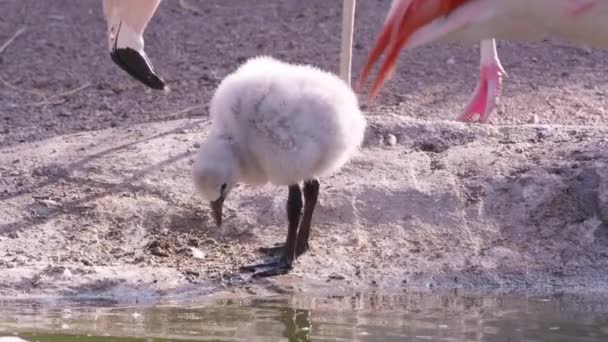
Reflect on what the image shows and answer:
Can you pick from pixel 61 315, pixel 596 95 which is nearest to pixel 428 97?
pixel 596 95

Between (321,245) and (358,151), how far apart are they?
Result: 1.75ft

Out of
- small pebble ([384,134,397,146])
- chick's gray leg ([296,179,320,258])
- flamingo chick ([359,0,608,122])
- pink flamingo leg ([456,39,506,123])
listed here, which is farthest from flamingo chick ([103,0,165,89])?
flamingo chick ([359,0,608,122])

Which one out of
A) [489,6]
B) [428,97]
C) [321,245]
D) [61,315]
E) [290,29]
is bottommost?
[61,315]

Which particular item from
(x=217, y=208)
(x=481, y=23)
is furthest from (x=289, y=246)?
(x=481, y=23)

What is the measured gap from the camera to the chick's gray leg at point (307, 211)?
4.11 m

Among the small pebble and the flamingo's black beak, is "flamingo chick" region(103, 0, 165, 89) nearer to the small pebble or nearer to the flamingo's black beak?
the flamingo's black beak

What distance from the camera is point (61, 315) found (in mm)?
3586

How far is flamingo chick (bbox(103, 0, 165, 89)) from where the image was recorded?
4750mm

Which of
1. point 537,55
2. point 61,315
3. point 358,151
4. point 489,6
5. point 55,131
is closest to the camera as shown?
point 489,6

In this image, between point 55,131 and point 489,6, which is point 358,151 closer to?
point 55,131

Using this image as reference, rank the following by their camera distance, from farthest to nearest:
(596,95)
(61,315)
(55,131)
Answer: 1. (596,95)
2. (55,131)
3. (61,315)

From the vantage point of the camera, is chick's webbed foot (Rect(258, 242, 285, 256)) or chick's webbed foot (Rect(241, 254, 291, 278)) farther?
chick's webbed foot (Rect(258, 242, 285, 256))

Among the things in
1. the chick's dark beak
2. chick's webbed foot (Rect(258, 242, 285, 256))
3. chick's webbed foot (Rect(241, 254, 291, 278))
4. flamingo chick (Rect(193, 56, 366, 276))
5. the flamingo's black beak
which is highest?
the flamingo's black beak

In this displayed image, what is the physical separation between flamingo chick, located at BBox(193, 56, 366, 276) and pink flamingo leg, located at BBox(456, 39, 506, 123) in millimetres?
1368
